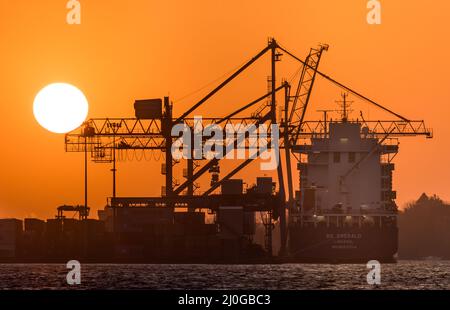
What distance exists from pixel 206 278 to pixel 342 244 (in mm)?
52475

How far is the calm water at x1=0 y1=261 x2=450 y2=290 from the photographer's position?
102988 mm

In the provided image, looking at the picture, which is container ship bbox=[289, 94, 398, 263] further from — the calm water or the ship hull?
the calm water

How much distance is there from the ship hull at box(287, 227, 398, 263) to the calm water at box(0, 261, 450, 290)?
17029mm

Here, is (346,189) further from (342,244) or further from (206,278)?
(206,278)

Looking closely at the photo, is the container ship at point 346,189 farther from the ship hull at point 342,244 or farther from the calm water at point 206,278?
the calm water at point 206,278

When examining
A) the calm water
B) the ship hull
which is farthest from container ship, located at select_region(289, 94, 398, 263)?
the calm water

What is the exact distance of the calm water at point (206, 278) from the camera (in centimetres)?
10299

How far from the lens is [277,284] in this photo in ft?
346

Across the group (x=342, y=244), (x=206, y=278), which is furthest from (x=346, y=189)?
(x=206, y=278)

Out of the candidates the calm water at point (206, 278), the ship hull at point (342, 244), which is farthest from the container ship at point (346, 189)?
the calm water at point (206, 278)

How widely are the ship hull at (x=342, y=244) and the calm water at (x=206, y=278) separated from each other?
17029mm
